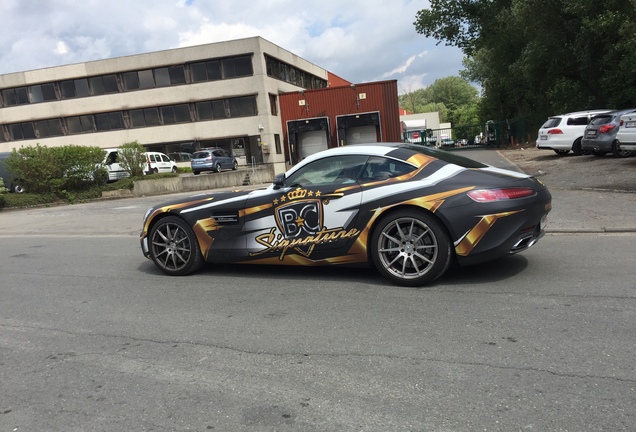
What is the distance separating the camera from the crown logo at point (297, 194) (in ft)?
17.0

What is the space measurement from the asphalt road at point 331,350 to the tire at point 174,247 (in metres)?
0.18

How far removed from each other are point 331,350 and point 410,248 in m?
1.64

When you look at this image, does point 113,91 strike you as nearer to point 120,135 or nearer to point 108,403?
point 120,135

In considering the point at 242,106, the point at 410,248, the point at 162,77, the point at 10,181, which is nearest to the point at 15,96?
the point at 162,77

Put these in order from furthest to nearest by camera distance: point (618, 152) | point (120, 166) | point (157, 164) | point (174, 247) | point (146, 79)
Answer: point (146, 79), point (157, 164), point (120, 166), point (618, 152), point (174, 247)

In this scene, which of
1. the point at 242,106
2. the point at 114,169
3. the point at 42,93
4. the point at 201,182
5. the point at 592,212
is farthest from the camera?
the point at 42,93

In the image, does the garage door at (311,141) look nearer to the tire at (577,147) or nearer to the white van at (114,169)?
the white van at (114,169)

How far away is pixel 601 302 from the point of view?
161 inches

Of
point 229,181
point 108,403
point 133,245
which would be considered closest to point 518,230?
point 108,403

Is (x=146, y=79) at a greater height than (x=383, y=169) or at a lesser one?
greater

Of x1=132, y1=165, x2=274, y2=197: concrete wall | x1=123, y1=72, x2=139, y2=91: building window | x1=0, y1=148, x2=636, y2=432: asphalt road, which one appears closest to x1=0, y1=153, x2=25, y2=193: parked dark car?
x1=132, y1=165, x2=274, y2=197: concrete wall

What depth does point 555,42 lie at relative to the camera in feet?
80.5

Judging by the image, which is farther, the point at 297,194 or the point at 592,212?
the point at 592,212

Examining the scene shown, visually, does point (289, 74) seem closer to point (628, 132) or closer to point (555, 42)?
point (555, 42)
